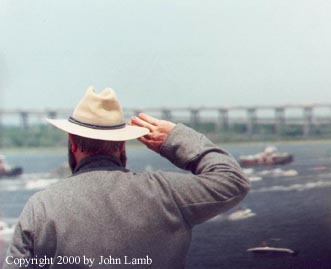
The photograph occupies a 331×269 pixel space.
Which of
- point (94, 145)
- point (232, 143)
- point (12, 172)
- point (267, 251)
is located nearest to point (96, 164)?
point (94, 145)

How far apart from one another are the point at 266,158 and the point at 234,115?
0.20 meters

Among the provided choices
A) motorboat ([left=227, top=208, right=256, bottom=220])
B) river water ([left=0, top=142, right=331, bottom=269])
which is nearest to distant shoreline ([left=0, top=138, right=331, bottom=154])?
river water ([left=0, top=142, right=331, bottom=269])

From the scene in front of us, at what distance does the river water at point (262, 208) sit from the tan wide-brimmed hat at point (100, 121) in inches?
12.0

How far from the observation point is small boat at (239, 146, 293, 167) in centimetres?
181

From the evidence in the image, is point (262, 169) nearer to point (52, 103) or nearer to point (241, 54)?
point (241, 54)

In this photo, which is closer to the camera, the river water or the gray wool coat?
the gray wool coat

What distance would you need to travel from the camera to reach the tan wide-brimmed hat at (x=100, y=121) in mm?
1401

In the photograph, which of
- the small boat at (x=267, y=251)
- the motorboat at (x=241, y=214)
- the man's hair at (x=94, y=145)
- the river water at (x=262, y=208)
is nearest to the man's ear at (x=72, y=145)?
the man's hair at (x=94, y=145)

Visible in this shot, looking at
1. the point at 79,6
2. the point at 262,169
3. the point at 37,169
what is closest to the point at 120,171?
the point at 37,169

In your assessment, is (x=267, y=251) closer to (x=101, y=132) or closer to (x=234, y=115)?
(x=234, y=115)

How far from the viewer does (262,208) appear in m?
1.80

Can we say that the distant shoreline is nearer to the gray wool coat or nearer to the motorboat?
the motorboat

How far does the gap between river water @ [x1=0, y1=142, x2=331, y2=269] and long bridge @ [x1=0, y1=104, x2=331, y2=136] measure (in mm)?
88

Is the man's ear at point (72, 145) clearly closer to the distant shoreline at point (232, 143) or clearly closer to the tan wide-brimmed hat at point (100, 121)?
the tan wide-brimmed hat at point (100, 121)
